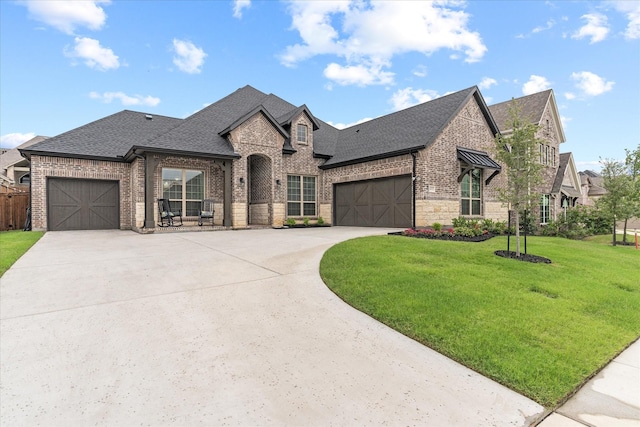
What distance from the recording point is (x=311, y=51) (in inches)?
742

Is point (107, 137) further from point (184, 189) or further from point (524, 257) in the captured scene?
point (524, 257)

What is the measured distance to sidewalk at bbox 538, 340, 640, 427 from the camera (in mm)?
2154

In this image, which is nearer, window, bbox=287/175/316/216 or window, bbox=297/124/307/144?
window, bbox=287/175/316/216

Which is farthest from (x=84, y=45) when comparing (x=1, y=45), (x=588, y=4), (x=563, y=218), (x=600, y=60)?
(x=563, y=218)

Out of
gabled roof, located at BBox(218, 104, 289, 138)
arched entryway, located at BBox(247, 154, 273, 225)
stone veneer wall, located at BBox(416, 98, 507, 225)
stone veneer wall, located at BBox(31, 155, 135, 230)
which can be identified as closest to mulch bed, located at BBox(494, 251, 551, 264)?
stone veneer wall, located at BBox(416, 98, 507, 225)

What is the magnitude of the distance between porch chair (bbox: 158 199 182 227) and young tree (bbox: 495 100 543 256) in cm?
1217

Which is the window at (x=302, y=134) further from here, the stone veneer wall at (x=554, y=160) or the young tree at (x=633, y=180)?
the stone veneer wall at (x=554, y=160)

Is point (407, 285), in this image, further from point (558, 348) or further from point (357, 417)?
point (357, 417)

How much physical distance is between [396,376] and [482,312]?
185 centimetres

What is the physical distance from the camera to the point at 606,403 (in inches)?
94.6

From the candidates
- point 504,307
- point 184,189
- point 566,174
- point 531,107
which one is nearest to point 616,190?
point 531,107

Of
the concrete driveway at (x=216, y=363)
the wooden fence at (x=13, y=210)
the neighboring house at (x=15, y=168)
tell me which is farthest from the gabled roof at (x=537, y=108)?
the neighboring house at (x=15, y=168)

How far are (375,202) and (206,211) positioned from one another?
8089 mm

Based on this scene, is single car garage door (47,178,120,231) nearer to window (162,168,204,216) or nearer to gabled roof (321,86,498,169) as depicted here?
window (162,168,204,216)
